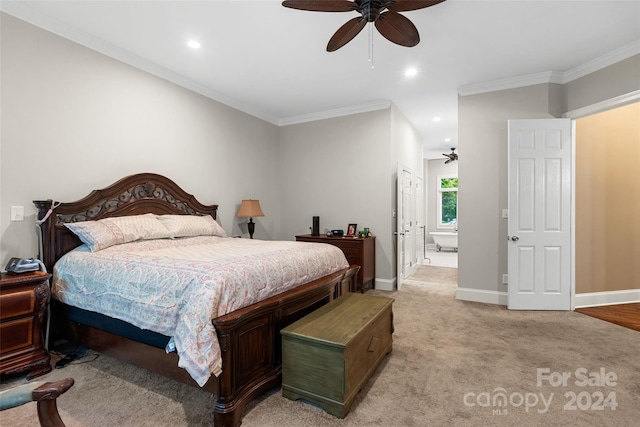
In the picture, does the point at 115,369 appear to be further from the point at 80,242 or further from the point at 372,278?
the point at 372,278

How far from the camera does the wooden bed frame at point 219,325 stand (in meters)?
1.75

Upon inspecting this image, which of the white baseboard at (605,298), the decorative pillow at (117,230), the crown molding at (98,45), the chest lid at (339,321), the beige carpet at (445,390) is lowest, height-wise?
the beige carpet at (445,390)

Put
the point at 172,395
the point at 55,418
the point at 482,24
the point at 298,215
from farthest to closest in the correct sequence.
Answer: the point at 298,215 < the point at 482,24 < the point at 172,395 < the point at 55,418

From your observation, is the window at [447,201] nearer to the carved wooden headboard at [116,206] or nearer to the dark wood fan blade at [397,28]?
the carved wooden headboard at [116,206]

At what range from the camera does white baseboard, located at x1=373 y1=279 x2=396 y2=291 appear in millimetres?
4750

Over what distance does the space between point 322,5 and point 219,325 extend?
2186 mm

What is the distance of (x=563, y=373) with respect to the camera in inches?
90.7

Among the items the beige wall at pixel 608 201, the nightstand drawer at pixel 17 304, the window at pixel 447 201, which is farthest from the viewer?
the window at pixel 447 201

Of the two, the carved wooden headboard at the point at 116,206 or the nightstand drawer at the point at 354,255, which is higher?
the carved wooden headboard at the point at 116,206

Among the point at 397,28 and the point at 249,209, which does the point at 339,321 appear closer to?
the point at 397,28

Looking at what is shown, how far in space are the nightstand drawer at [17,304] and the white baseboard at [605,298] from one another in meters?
5.42

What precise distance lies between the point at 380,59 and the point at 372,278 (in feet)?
9.91

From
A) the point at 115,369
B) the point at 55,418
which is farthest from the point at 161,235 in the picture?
the point at 55,418

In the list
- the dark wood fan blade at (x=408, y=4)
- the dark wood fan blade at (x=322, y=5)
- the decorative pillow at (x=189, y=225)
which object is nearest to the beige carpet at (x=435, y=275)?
the decorative pillow at (x=189, y=225)
